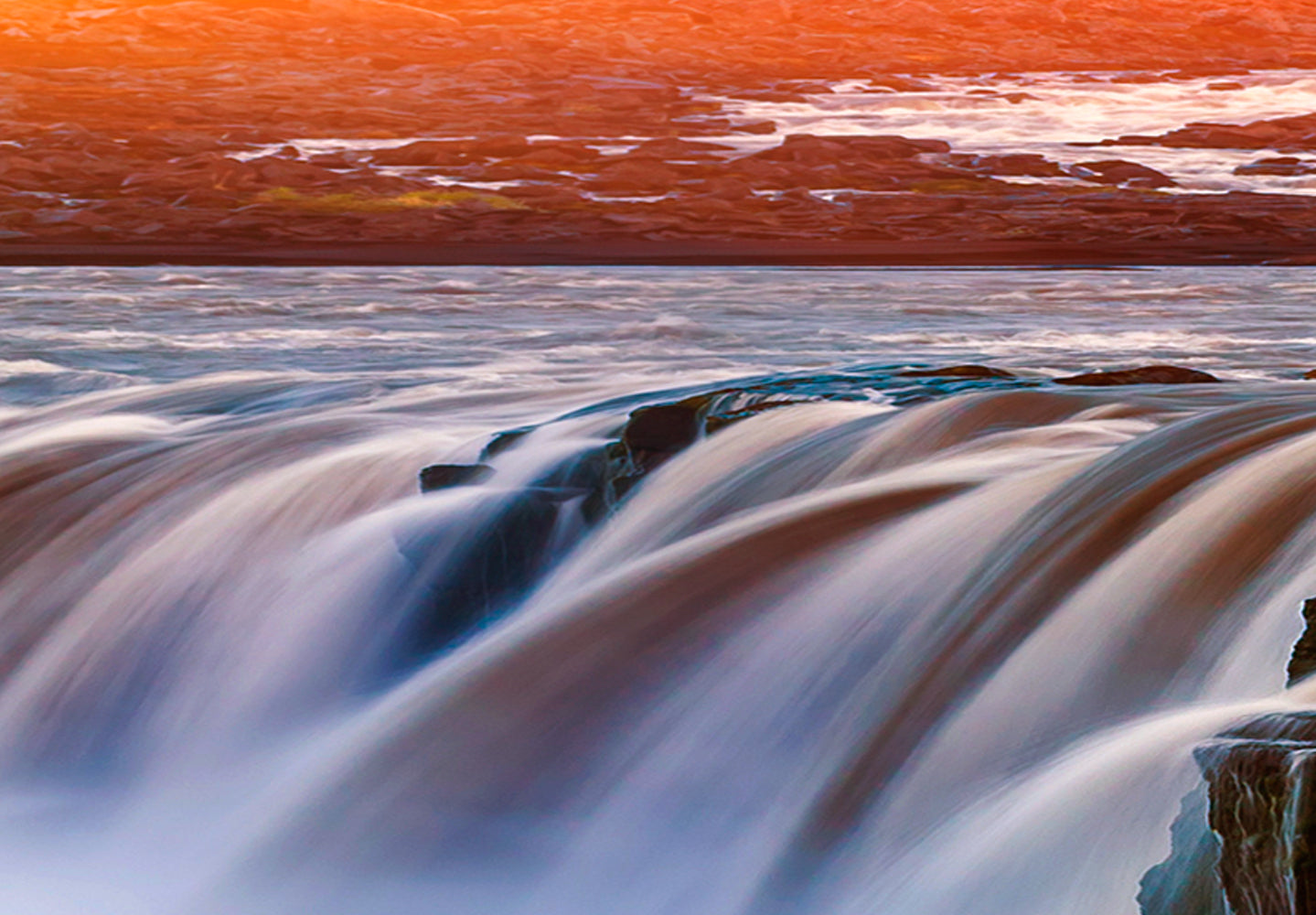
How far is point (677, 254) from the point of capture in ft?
77.5

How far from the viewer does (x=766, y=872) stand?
3873mm

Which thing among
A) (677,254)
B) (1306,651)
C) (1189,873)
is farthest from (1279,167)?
(1189,873)

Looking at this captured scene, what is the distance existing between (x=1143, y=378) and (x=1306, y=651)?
3.85 metres

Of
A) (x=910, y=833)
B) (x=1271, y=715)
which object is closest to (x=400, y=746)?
(x=910, y=833)

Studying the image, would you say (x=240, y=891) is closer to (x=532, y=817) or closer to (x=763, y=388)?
(x=532, y=817)

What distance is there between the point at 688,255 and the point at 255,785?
19.4 metres

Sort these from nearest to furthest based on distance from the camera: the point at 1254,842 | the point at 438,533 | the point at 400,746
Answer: the point at 1254,842, the point at 400,746, the point at 438,533

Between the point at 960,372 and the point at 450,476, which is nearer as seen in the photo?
the point at 450,476

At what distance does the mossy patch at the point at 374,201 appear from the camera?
94.5ft

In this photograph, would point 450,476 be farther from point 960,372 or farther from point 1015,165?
point 1015,165

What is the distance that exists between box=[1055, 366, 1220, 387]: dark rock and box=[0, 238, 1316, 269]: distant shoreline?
14.7 m

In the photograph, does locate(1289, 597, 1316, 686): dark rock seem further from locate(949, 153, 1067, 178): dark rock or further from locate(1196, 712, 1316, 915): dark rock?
locate(949, 153, 1067, 178): dark rock

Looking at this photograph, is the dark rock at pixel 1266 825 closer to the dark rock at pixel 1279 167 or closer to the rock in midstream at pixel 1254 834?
the rock in midstream at pixel 1254 834

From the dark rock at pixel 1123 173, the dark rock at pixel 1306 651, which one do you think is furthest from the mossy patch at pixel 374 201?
the dark rock at pixel 1306 651
